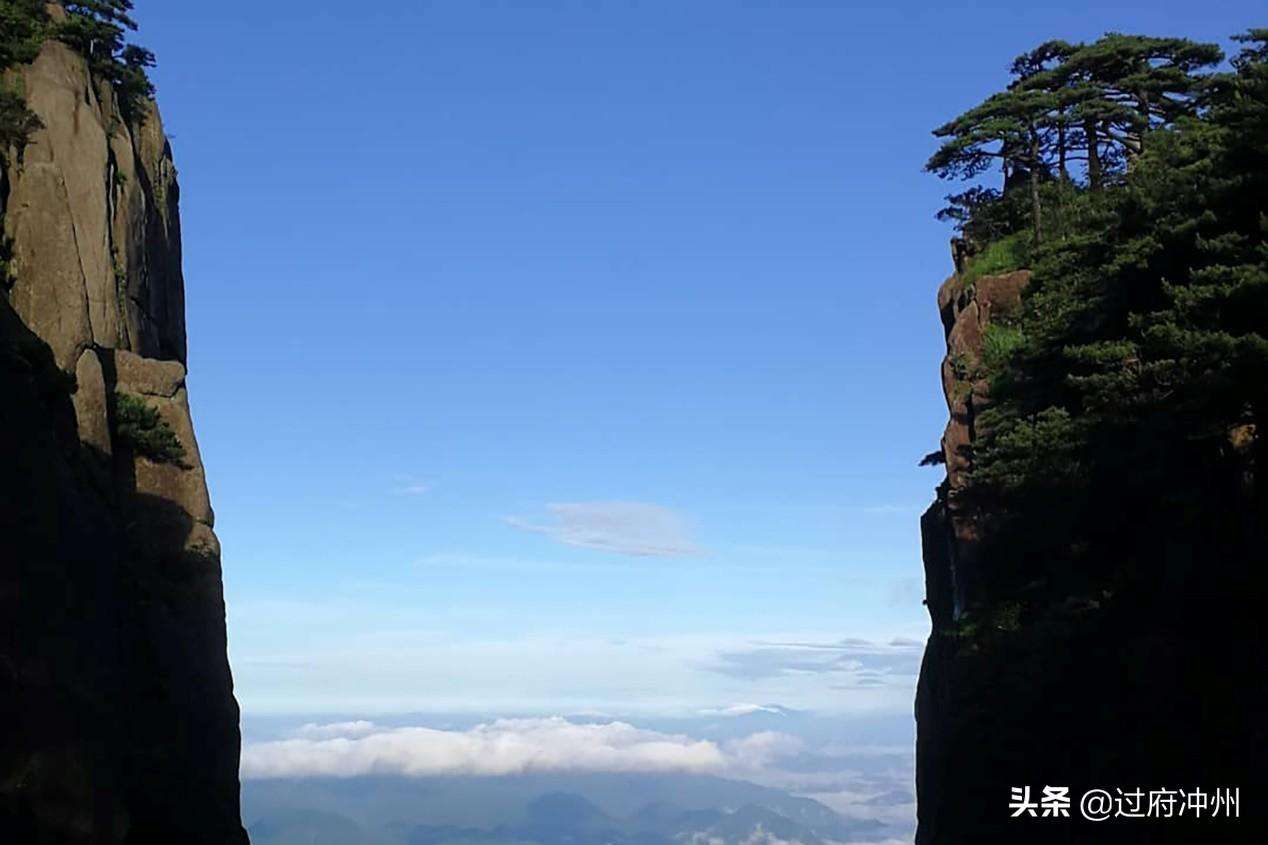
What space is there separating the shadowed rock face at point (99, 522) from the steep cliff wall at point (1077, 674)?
22.6m

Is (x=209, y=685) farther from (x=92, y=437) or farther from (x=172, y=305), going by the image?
(x=172, y=305)

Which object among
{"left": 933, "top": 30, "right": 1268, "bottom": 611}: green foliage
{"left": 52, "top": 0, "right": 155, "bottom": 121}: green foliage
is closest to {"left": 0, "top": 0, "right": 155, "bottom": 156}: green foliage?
{"left": 52, "top": 0, "right": 155, "bottom": 121}: green foliage

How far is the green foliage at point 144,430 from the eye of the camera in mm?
46031

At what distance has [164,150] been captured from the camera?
59500mm

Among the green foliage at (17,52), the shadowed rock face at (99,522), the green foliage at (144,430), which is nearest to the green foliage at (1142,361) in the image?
the shadowed rock face at (99,522)

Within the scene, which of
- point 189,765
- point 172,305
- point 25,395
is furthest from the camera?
point 172,305

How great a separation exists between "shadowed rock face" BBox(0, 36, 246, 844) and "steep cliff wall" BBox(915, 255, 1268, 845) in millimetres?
22555

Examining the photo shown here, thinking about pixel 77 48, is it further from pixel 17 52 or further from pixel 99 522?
pixel 99 522

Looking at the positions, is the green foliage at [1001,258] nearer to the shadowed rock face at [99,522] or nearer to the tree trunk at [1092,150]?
the tree trunk at [1092,150]

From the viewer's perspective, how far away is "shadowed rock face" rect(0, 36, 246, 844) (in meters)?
28.0

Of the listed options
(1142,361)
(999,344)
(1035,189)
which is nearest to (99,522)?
(1142,361)

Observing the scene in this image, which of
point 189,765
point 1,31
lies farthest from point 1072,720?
point 1,31

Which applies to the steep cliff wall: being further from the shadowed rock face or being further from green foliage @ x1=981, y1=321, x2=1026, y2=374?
the shadowed rock face

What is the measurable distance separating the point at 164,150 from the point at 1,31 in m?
14.8
